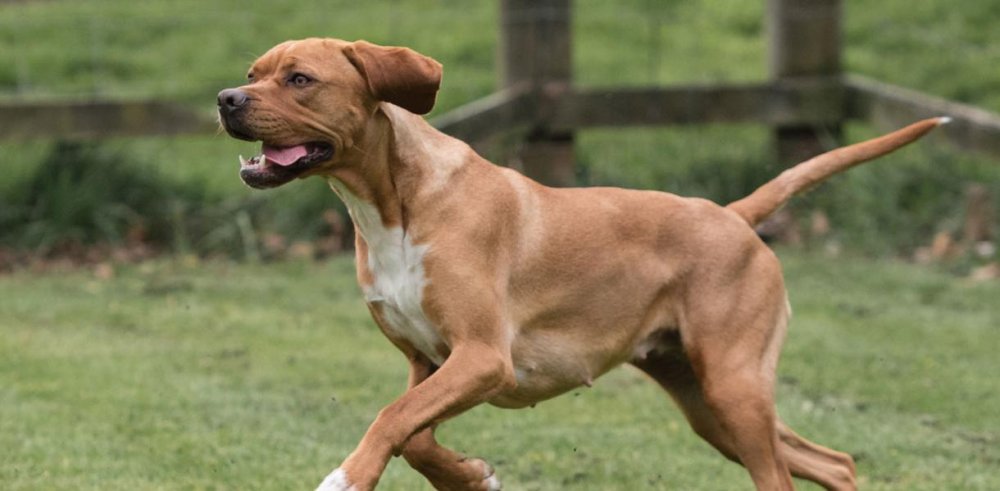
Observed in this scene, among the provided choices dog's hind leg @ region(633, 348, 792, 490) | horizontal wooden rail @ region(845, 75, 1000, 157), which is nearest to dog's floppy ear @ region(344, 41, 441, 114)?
dog's hind leg @ region(633, 348, 792, 490)

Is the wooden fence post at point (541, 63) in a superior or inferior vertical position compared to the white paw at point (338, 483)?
inferior

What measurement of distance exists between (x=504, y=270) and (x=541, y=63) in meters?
5.65

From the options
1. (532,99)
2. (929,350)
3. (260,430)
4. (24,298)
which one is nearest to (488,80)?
(532,99)

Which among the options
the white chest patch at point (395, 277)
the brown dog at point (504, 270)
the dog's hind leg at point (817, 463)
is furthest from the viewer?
the dog's hind leg at point (817, 463)

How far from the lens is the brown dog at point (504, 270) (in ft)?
16.6

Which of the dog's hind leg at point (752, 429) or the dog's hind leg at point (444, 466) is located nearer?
the dog's hind leg at point (444, 466)

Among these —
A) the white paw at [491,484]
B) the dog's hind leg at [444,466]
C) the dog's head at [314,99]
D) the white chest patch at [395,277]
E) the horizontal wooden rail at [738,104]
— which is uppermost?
the dog's head at [314,99]

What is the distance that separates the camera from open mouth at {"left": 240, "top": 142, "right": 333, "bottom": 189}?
504 centimetres

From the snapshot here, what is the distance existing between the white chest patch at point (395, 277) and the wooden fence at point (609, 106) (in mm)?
5049

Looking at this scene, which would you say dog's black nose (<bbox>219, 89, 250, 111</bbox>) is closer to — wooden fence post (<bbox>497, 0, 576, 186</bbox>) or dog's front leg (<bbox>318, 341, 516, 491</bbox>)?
dog's front leg (<bbox>318, 341, 516, 491</bbox>)

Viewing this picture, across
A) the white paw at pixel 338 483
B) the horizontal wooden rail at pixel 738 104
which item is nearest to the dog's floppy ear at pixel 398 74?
the white paw at pixel 338 483

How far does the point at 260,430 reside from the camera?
6926 millimetres

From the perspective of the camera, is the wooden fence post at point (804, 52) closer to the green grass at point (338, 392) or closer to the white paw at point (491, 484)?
the green grass at point (338, 392)

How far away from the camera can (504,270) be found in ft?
17.7
